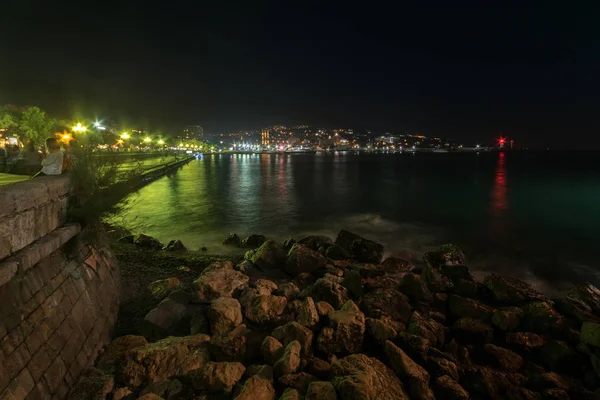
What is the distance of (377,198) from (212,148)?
165 meters

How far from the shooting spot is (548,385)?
15.7ft

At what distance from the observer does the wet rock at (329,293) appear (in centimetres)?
639

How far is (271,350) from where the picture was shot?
474 cm

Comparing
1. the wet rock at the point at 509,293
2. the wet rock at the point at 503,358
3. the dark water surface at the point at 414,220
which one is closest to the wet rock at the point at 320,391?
the wet rock at the point at 503,358

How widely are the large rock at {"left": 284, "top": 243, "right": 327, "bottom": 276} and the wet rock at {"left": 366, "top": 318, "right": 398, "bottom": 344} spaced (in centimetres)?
317

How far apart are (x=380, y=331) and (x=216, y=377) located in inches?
107

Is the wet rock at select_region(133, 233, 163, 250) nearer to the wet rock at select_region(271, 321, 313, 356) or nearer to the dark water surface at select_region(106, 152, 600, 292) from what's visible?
the dark water surface at select_region(106, 152, 600, 292)

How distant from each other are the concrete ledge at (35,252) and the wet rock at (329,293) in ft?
14.5

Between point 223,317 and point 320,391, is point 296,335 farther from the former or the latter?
point 223,317

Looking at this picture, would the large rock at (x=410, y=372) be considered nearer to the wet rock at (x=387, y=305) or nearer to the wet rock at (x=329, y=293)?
the wet rock at (x=387, y=305)

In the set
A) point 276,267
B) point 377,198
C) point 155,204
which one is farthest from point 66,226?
point 377,198

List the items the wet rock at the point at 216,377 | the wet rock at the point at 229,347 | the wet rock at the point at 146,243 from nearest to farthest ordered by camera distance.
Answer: the wet rock at the point at 216,377, the wet rock at the point at 229,347, the wet rock at the point at 146,243

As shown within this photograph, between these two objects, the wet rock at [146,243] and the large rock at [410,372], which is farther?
the wet rock at [146,243]

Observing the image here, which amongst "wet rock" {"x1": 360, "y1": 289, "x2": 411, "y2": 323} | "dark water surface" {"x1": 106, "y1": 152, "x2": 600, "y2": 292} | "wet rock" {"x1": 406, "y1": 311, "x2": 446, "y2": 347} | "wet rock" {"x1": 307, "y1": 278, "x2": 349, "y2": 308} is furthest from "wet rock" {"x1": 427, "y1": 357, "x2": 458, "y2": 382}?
"dark water surface" {"x1": 106, "y1": 152, "x2": 600, "y2": 292}
